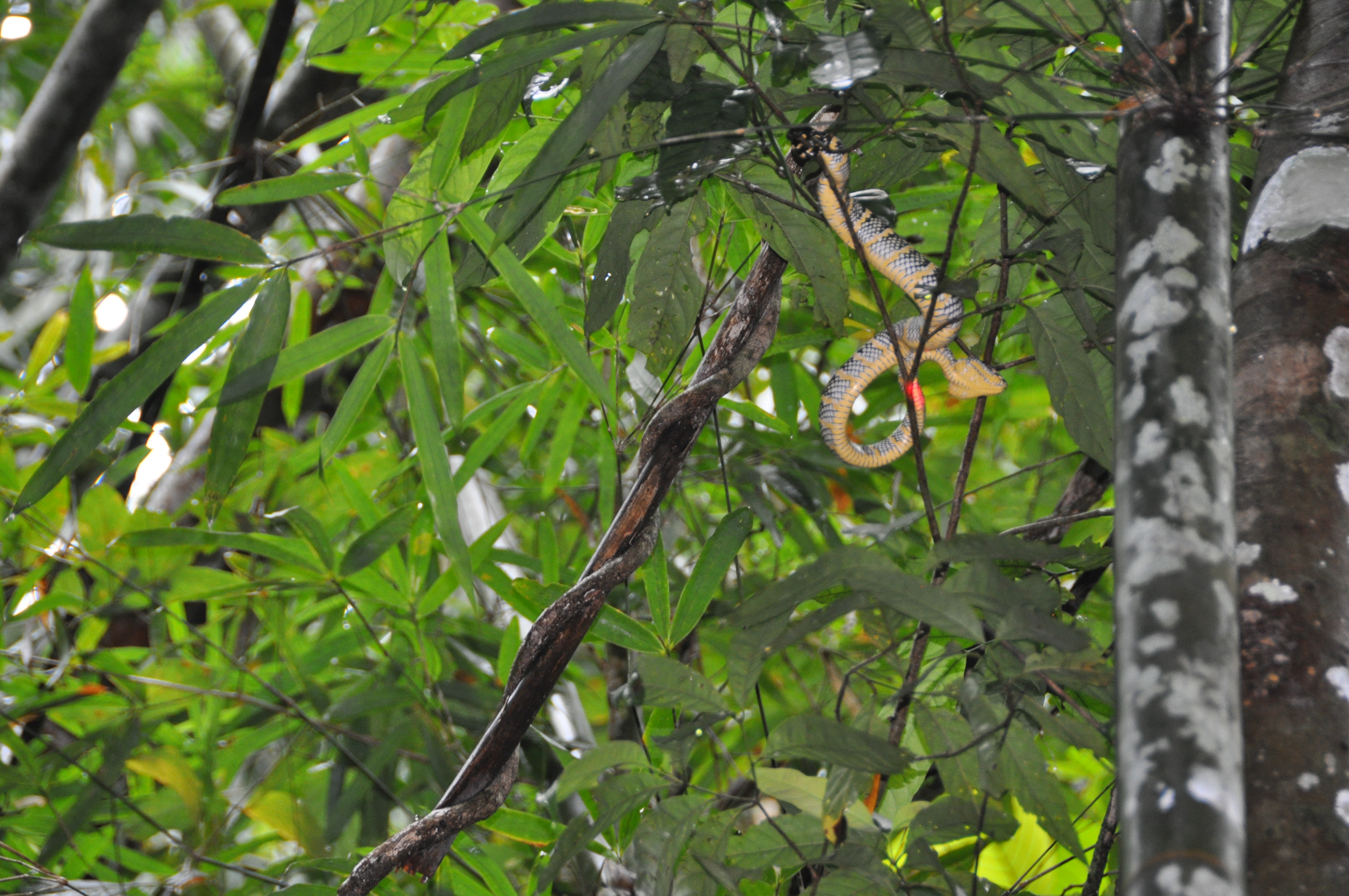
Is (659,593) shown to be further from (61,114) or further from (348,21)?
(61,114)

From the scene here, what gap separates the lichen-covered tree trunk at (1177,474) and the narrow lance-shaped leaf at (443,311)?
66 cm

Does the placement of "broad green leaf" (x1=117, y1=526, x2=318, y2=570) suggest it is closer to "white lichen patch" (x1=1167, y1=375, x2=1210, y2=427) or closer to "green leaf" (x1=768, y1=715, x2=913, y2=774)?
"green leaf" (x1=768, y1=715, x2=913, y2=774)

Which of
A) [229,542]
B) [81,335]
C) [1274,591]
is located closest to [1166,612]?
[1274,591]

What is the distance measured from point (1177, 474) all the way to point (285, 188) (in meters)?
0.96

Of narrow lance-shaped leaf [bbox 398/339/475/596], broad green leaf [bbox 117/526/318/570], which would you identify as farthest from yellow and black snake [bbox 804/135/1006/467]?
broad green leaf [bbox 117/526/318/570]

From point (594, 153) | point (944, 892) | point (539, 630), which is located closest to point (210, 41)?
point (594, 153)

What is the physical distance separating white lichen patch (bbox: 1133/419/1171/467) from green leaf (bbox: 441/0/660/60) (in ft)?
1.52

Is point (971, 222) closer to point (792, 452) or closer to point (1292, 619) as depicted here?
point (792, 452)

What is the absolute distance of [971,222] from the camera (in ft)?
5.19

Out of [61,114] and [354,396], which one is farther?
[61,114]

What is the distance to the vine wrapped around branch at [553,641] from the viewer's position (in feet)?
2.58

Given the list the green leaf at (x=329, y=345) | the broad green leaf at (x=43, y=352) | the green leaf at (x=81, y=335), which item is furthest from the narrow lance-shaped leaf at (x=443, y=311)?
the broad green leaf at (x=43, y=352)

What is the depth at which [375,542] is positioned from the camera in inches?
51.9

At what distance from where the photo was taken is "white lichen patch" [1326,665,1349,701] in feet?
1.81
